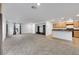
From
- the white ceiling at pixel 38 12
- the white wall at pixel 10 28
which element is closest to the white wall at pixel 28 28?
the white ceiling at pixel 38 12

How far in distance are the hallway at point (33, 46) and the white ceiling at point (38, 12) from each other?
454mm

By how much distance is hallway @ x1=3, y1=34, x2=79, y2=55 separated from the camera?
9.95 feet

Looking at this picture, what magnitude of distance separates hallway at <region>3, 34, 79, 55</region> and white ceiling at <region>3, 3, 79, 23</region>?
1.49 feet

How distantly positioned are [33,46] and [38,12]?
893 mm

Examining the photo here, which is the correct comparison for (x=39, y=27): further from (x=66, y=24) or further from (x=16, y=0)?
(x=16, y=0)

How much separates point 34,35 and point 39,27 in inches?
9.3

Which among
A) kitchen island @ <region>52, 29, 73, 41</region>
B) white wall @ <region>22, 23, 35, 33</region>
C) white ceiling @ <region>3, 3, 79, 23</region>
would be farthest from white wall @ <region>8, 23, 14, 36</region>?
kitchen island @ <region>52, 29, 73, 41</region>

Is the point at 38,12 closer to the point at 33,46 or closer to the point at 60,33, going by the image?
the point at 33,46

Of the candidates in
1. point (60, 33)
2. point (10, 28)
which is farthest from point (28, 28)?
point (60, 33)

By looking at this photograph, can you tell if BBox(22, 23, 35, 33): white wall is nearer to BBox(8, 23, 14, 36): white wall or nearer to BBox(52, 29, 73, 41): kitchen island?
BBox(8, 23, 14, 36): white wall

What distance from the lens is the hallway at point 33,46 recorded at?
9.95 ft

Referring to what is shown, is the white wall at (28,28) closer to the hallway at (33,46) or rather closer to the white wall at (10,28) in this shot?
the hallway at (33,46)

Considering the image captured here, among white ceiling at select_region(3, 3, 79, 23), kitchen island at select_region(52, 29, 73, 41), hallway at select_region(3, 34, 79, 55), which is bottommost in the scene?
hallway at select_region(3, 34, 79, 55)
